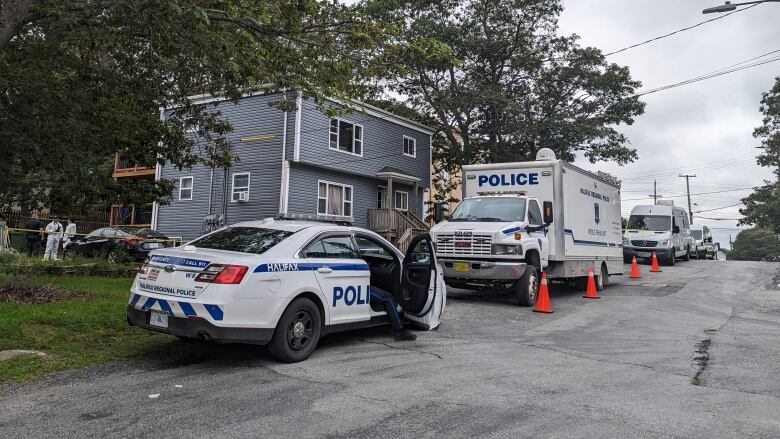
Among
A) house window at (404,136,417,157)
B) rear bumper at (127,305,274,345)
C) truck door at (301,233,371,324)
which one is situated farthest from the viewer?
house window at (404,136,417,157)

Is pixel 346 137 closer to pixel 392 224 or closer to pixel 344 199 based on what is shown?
pixel 344 199

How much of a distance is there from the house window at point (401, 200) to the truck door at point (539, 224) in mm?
15347

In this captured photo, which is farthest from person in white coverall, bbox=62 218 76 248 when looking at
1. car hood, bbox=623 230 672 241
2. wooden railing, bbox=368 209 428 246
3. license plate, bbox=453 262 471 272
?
car hood, bbox=623 230 672 241

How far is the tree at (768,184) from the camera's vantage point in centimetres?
4112

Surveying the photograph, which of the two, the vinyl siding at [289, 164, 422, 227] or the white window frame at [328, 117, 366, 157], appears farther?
the white window frame at [328, 117, 366, 157]

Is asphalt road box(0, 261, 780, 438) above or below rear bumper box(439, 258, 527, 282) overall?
below

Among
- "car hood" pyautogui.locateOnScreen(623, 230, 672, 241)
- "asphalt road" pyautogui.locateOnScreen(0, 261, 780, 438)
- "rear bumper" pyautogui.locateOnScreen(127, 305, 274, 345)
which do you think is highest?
"car hood" pyautogui.locateOnScreen(623, 230, 672, 241)

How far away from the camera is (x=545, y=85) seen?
91.0 ft

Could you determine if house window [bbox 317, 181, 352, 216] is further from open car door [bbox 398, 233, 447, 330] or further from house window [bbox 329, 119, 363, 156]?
open car door [bbox 398, 233, 447, 330]

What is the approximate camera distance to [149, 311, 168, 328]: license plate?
562cm

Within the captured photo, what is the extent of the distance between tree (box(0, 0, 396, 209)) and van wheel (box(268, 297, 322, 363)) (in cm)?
349

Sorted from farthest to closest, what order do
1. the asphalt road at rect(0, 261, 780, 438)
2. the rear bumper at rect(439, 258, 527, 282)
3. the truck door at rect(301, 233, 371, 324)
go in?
the rear bumper at rect(439, 258, 527, 282), the truck door at rect(301, 233, 371, 324), the asphalt road at rect(0, 261, 780, 438)

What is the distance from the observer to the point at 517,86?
27781 millimetres

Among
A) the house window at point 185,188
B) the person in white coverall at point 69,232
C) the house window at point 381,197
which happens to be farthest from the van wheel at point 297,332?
the house window at point 185,188
